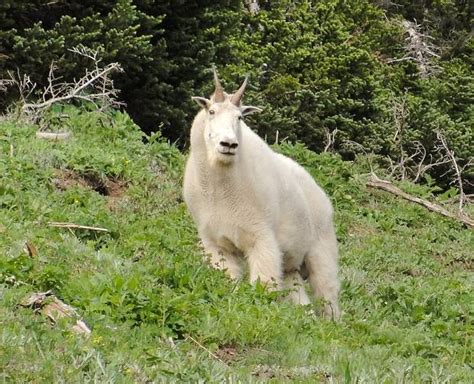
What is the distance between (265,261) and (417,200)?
8.55 m

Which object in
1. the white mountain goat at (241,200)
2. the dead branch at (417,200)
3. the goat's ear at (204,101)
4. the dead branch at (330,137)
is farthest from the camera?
the dead branch at (330,137)

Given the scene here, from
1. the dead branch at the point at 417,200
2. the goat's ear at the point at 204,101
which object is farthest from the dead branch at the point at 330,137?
the goat's ear at the point at 204,101

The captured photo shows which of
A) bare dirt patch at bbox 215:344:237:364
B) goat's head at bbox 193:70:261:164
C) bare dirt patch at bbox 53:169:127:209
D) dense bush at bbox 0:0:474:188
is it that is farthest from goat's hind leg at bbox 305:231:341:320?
dense bush at bbox 0:0:474:188

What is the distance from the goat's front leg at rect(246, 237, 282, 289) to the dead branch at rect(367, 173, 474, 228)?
27.3 feet

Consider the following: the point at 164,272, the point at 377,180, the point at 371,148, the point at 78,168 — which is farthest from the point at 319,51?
the point at 164,272

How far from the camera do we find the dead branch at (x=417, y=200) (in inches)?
626

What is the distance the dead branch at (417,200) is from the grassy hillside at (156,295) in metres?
2.36

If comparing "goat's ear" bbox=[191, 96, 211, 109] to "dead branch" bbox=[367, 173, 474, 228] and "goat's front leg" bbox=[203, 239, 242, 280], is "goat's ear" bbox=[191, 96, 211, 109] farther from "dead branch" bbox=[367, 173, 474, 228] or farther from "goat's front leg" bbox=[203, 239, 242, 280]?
"dead branch" bbox=[367, 173, 474, 228]

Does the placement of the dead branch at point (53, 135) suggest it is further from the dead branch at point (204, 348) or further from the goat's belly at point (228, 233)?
the dead branch at point (204, 348)

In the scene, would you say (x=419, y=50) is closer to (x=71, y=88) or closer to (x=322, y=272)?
(x=71, y=88)

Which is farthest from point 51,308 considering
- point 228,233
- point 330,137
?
point 330,137

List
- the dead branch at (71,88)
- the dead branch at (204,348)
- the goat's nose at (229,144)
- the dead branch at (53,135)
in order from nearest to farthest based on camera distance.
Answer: the dead branch at (204,348)
the goat's nose at (229,144)
the dead branch at (53,135)
the dead branch at (71,88)

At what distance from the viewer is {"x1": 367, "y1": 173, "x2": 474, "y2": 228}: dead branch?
52.2 feet

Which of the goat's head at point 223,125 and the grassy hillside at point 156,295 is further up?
the goat's head at point 223,125
